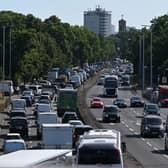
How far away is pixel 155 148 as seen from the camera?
4903 centimetres

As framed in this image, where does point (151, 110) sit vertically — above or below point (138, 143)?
above

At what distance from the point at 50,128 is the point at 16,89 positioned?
74.7 meters

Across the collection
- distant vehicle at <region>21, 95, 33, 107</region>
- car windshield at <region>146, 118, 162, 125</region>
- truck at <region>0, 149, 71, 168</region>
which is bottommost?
car windshield at <region>146, 118, 162, 125</region>

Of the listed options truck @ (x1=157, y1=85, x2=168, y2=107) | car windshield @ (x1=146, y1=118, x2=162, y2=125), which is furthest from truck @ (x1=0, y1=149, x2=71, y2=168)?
truck @ (x1=157, y1=85, x2=168, y2=107)

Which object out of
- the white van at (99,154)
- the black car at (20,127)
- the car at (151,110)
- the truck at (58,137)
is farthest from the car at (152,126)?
the white van at (99,154)

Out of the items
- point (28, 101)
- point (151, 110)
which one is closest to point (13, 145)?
point (151, 110)

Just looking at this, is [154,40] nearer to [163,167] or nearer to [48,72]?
[48,72]

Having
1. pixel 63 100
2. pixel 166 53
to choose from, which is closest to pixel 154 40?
pixel 166 53

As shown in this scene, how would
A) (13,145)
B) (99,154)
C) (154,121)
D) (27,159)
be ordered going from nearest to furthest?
(27,159) < (99,154) < (13,145) < (154,121)

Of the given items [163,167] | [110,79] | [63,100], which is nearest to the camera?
[163,167]

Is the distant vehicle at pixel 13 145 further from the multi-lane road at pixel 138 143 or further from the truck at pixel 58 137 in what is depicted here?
the multi-lane road at pixel 138 143

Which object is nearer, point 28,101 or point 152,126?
point 152,126

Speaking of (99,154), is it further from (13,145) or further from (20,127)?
(20,127)

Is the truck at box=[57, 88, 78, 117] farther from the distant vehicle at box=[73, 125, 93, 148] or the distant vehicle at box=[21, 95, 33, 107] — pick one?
the distant vehicle at box=[73, 125, 93, 148]
